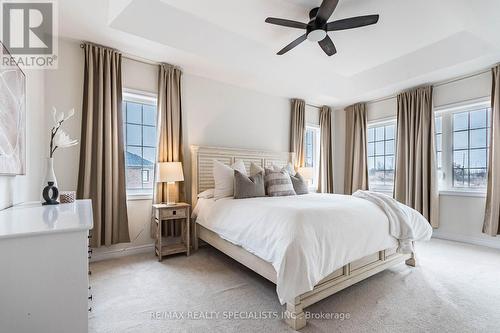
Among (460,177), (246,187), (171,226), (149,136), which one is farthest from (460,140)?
(149,136)

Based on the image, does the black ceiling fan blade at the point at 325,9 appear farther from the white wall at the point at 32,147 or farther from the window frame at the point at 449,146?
the window frame at the point at 449,146

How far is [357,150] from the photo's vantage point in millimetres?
5098

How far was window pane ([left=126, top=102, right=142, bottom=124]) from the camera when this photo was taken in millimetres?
3309

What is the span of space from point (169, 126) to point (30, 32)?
63.1 inches

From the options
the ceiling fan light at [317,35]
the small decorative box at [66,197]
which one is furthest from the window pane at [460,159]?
the small decorative box at [66,197]

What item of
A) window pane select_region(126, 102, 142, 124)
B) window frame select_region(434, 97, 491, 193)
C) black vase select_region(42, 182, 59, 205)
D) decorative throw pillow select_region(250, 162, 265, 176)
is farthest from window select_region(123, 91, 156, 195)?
window frame select_region(434, 97, 491, 193)

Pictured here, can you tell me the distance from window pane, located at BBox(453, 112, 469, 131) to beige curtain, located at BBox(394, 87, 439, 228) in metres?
0.37

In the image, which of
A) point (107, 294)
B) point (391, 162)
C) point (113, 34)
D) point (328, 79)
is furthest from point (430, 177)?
point (113, 34)

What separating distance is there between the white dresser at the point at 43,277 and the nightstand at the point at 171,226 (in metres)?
1.85

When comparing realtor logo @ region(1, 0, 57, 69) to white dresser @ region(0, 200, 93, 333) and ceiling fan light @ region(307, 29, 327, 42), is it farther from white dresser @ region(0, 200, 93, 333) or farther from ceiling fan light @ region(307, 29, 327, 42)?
ceiling fan light @ region(307, 29, 327, 42)

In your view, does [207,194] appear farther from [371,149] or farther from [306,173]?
[371,149]

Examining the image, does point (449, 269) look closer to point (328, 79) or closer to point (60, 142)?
point (328, 79)

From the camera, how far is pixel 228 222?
255cm

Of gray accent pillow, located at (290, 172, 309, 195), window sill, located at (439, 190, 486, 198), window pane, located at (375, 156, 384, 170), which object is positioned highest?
window pane, located at (375, 156, 384, 170)
